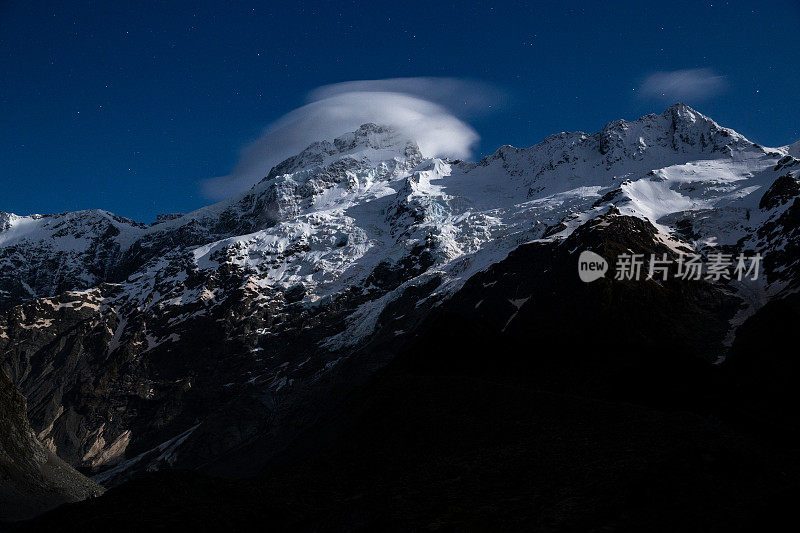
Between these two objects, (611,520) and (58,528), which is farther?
(58,528)

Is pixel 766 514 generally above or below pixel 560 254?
below

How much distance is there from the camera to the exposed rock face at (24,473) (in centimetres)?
3650

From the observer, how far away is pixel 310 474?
29.0 meters

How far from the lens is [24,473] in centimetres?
3994

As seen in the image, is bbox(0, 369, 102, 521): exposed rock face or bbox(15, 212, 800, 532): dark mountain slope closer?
bbox(15, 212, 800, 532): dark mountain slope

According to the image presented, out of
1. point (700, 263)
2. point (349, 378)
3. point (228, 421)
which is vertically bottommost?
point (228, 421)

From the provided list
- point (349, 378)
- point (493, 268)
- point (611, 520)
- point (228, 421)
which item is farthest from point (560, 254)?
point (611, 520)

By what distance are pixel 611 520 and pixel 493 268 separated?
18350 cm

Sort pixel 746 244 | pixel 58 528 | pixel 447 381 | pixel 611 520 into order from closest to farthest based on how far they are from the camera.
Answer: pixel 611 520 → pixel 58 528 → pixel 447 381 → pixel 746 244

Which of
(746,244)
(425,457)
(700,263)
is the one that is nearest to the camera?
(425,457)

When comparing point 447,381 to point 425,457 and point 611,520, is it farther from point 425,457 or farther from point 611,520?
point 611,520

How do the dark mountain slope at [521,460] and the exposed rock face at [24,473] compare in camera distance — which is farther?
the exposed rock face at [24,473]

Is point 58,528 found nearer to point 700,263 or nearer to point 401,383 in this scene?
point 401,383

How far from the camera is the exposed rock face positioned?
36.5 metres
